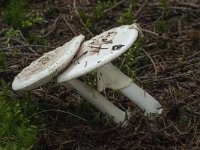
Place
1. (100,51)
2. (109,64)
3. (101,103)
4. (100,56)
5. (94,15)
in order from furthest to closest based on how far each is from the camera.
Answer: (94,15)
(101,103)
(109,64)
(100,51)
(100,56)

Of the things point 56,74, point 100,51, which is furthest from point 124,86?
point 56,74

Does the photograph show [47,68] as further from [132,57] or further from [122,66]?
[132,57]

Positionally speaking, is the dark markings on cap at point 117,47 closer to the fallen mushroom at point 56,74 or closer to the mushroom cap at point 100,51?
the mushroom cap at point 100,51

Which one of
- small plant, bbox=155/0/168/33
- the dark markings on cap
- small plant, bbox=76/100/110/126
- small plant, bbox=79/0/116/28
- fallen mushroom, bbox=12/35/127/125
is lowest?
small plant, bbox=155/0/168/33

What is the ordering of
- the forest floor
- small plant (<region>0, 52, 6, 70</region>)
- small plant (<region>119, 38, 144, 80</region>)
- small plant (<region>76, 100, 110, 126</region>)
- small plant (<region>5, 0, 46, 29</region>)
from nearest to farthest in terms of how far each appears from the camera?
the forest floor → small plant (<region>76, 100, 110, 126</region>) → small plant (<region>119, 38, 144, 80</region>) → small plant (<region>0, 52, 6, 70</region>) → small plant (<region>5, 0, 46, 29</region>)

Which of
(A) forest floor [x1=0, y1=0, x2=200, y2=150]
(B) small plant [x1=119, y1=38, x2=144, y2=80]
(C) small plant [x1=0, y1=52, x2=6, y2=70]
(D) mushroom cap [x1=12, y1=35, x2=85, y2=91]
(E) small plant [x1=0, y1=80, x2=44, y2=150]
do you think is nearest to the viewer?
(D) mushroom cap [x1=12, y1=35, x2=85, y2=91]

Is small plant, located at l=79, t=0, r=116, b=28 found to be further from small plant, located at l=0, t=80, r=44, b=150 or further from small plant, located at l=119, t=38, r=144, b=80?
small plant, located at l=0, t=80, r=44, b=150

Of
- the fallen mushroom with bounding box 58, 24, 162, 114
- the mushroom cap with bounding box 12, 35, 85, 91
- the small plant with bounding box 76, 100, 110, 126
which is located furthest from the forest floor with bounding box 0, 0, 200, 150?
the mushroom cap with bounding box 12, 35, 85, 91

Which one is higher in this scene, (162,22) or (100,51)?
(100,51)
